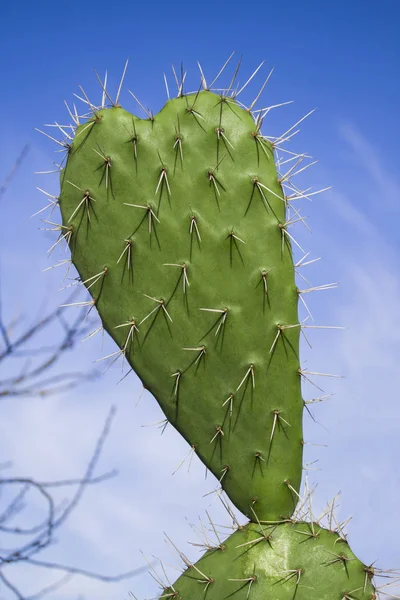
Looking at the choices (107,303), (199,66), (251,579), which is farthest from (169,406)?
(199,66)

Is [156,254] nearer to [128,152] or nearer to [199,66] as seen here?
[128,152]

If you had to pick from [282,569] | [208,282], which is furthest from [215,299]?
[282,569]

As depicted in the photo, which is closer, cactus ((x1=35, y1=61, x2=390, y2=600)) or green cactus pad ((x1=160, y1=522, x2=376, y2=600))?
green cactus pad ((x1=160, y1=522, x2=376, y2=600))

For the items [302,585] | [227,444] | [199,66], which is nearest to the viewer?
[302,585]

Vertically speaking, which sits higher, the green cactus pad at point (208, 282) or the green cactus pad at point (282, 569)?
the green cactus pad at point (208, 282)

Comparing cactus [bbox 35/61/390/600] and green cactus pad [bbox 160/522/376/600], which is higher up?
cactus [bbox 35/61/390/600]

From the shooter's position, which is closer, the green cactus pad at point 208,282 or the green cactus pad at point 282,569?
the green cactus pad at point 282,569

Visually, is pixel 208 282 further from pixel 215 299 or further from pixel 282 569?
pixel 282 569
